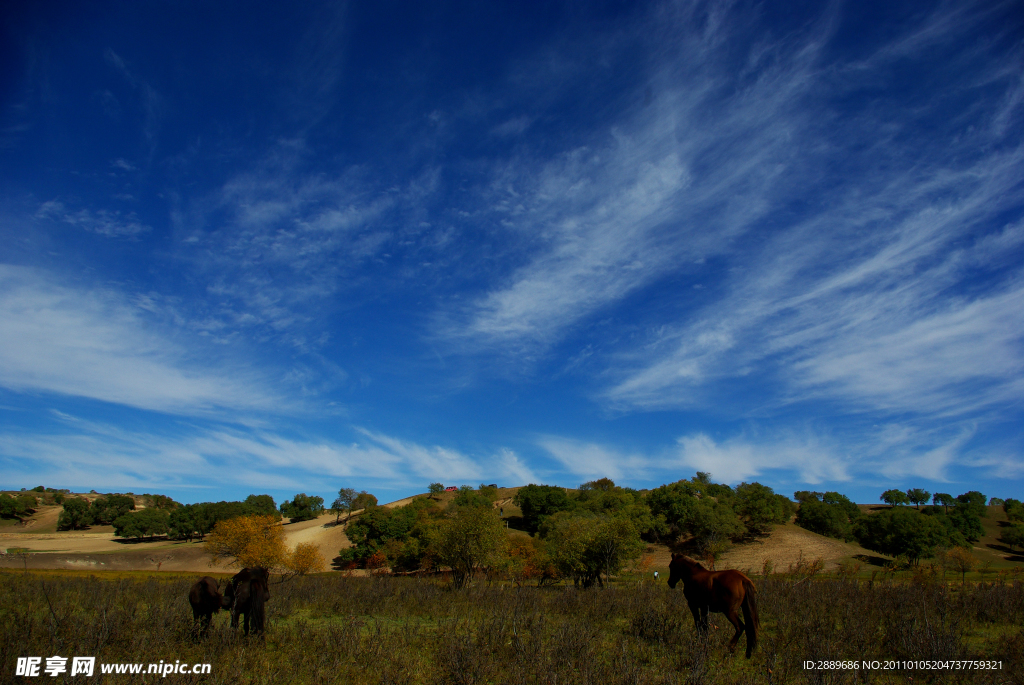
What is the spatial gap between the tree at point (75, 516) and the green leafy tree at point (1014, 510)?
10437 inches

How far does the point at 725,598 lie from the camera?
11.4m

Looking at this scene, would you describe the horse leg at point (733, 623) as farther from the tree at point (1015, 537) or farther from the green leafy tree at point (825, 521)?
the tree at point (1015, 537)

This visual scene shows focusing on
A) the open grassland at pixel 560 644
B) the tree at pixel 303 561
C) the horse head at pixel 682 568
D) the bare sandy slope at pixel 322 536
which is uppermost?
the horse head at pixel 682 568

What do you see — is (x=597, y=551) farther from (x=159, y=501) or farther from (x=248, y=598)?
(x=159, y=501)

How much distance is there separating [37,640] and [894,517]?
109625 millimetres

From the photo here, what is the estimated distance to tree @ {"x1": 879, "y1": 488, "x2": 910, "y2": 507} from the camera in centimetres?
16700

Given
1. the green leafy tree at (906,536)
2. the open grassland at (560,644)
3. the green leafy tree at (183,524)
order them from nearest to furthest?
the open grassland at (560,644)
the green leafy tree at (906,536)
the green leafy tree at (183,524)

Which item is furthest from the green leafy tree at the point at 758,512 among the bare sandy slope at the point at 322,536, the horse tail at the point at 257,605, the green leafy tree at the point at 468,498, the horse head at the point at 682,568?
the horse tail at the point at 257,605

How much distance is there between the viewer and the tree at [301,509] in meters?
166

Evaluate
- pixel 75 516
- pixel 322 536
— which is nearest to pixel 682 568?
pixel 322 536

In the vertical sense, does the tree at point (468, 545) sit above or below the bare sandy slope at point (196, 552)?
above

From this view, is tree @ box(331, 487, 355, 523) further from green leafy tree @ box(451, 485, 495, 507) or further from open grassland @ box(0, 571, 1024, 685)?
open grassland @ box(0, 571, 1024, 685)

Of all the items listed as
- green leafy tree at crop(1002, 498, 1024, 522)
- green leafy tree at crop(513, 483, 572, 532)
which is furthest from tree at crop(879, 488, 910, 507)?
green leafy tree at crop(513, 483, 572, 532)

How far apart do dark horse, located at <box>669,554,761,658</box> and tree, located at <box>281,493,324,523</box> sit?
588 ft
